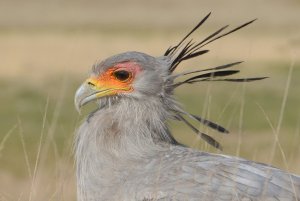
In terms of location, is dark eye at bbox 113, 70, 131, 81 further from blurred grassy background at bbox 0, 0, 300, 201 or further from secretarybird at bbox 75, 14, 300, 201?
blurred grassy background at bbox 0, 0, 300, 201

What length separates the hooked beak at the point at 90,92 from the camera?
5512mm

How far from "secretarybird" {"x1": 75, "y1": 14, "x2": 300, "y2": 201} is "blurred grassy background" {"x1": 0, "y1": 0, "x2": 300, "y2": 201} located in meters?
0.38

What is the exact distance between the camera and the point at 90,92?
555cm

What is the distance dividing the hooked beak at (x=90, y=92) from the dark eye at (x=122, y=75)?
9cm

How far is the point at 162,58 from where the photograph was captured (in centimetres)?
578

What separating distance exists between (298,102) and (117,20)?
30005mm

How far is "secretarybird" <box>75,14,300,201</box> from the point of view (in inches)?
189

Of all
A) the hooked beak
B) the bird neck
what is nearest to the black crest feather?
the bird neck

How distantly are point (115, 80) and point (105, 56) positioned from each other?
2419 centimetres

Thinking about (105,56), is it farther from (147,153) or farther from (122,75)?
(147,153)

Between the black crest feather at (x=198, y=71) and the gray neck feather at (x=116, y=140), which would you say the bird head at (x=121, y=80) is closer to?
the gray neck feather at (x=116, y=140)

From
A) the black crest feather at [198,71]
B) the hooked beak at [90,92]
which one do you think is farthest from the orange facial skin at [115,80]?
the black crest feather at [198,71]

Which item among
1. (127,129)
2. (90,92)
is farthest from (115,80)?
(127,129)

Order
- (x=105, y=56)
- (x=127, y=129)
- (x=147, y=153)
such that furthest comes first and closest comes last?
(x=105, y=56) → (x=127, y=129) → (x=147, y=153)
